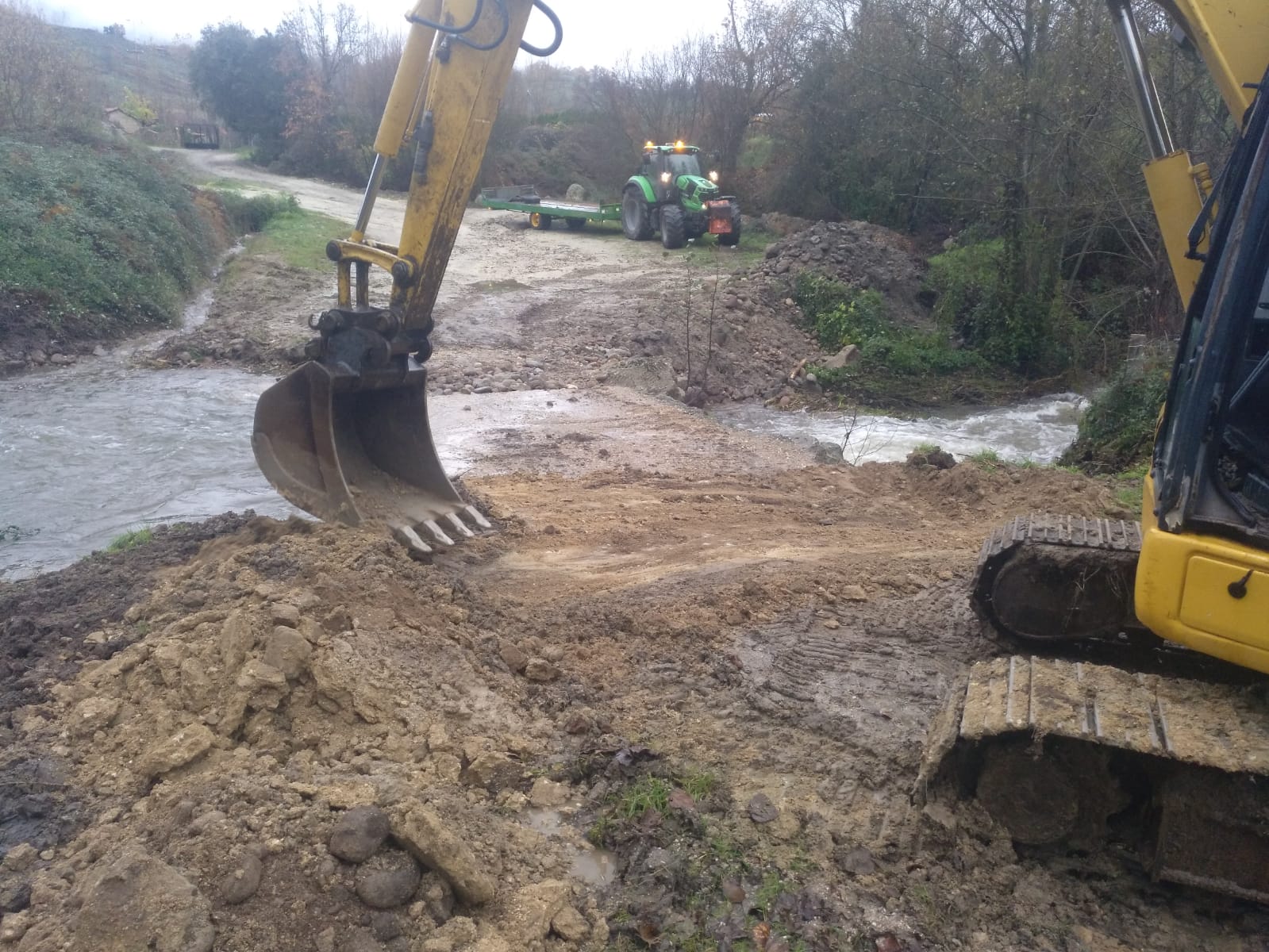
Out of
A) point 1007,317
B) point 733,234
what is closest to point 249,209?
point 733,234

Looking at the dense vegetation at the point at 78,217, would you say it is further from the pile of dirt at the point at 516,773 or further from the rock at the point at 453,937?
the rock at the point at 453,937

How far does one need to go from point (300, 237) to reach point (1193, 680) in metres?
19.8

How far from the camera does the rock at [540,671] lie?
4.38 meters

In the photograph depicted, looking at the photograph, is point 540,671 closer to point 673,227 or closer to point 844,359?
point 844,359

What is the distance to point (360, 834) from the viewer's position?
2.95 metres

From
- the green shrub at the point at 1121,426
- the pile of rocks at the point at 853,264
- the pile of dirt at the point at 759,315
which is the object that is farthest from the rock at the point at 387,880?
the pile of rocks at the point at 853,264

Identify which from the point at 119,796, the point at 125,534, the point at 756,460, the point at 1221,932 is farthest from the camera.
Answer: the point at 756,460

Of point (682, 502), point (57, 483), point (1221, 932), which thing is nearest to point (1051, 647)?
point (1221, 932)

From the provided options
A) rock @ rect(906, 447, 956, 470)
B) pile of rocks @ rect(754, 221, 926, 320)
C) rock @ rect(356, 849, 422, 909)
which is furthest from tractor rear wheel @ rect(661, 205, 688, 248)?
rock @ rect(356, 849, 422, 909)

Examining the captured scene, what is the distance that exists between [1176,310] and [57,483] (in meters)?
12.4

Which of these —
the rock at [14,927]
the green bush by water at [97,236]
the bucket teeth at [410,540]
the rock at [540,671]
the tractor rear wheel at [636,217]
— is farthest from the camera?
the tractor rear wheel at [636,217]

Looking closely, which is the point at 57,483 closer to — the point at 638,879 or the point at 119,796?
the point at 119,796

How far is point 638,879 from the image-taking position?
3219 mm

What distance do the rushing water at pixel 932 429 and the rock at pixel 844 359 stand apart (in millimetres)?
1689
